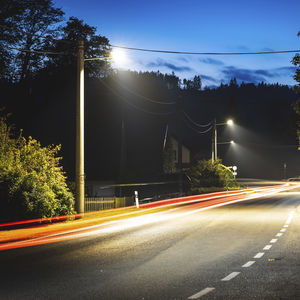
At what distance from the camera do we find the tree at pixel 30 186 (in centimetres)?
1571

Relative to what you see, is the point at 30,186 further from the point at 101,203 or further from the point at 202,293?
the point at 202,293

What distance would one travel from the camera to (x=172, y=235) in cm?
1441

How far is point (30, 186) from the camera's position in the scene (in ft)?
52.8

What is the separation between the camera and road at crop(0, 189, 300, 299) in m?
7.26

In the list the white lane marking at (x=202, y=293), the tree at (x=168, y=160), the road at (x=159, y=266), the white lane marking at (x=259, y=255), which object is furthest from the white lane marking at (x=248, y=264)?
the tree at (x=168, y=160)

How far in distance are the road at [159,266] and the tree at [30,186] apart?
2.39 meters

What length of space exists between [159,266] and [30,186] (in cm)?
812

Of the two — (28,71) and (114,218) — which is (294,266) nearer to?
(114,218)

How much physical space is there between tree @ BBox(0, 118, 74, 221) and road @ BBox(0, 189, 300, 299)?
7.83 ft

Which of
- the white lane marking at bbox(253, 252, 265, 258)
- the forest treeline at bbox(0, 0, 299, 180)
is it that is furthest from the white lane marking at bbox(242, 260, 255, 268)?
the forest treeline at bbox(0, 0, 299, 180)

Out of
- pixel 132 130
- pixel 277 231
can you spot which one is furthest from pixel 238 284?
pixel 132 130

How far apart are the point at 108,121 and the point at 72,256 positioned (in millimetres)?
45143

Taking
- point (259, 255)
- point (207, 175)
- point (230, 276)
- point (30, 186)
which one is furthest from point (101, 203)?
point (207, 175)

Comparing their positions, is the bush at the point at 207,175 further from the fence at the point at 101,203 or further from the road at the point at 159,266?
the road at the point at 159,266
